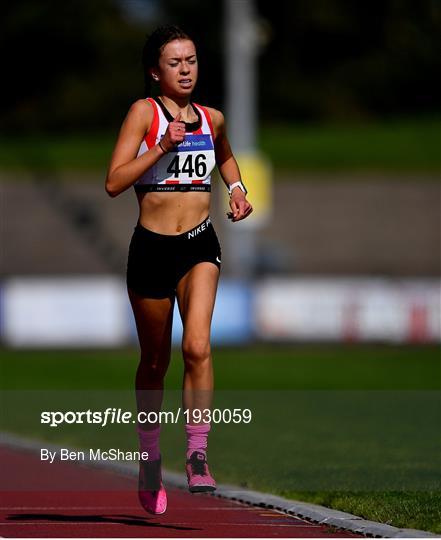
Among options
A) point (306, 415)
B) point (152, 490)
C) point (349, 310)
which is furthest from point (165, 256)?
point (349, 310)

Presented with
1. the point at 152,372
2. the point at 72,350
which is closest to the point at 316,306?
the point at 72,350

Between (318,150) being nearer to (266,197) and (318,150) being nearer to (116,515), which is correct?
(266,197)

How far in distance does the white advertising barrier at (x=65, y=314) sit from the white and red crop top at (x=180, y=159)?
1985 centimetres

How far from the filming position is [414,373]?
2338cm

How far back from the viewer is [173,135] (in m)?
7.93

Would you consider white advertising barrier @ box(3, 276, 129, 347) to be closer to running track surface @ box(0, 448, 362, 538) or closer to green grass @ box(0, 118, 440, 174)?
running track surface @ box(0, 448, 362, 538)

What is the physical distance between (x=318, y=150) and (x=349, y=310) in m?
22.2

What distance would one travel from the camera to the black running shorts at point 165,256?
8430 mm

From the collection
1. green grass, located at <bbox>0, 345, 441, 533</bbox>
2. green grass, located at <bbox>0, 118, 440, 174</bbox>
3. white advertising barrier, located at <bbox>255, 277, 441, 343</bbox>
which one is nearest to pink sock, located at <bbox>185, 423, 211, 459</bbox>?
green grass, located at <bbox>0, 345, 441, 533</bbox>

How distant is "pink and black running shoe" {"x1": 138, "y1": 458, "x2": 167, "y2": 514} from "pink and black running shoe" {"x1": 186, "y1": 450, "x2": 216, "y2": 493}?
374 millimetres

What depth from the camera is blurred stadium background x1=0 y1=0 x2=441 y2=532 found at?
25812mm

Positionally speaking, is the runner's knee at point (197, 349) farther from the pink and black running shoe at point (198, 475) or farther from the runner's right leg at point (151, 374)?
the pink and black running shoe at point (198, 475)

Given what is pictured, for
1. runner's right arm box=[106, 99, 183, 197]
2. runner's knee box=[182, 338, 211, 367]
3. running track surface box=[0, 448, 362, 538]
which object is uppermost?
runner's right arm box=[106, 99, 183, 197]

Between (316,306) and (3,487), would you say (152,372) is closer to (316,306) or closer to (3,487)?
(3,487)
